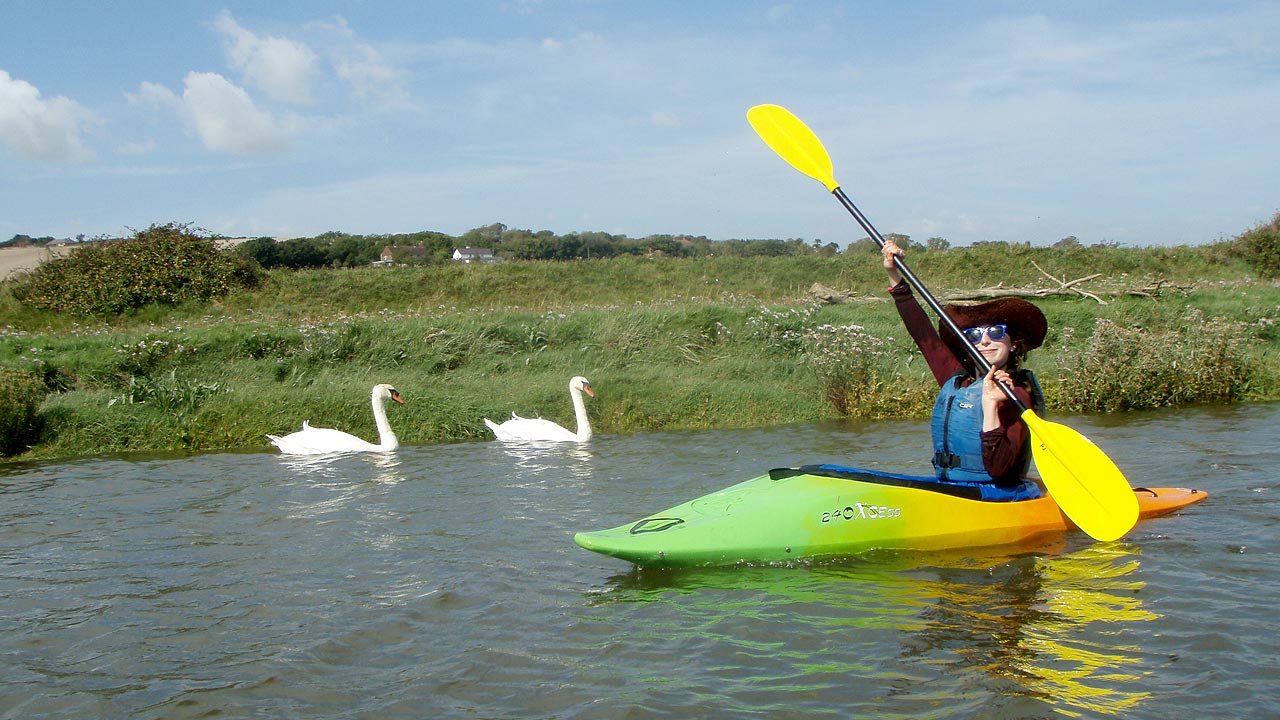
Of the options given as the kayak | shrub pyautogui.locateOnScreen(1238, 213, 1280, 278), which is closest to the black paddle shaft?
the kayak

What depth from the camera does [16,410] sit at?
9.94 m

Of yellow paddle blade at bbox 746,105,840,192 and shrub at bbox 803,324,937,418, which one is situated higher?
yellow paddle blade at bbox 746,105,840,192

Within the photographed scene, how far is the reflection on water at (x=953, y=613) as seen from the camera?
3.81 metres

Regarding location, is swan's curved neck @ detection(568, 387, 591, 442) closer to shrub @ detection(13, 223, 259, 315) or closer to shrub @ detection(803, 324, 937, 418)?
shrub @ detection(803, 324, 937, 418)

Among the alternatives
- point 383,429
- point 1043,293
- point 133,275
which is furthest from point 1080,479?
point 133,275

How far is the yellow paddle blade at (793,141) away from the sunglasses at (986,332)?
5.54 ft

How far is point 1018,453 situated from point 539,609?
2831 mm

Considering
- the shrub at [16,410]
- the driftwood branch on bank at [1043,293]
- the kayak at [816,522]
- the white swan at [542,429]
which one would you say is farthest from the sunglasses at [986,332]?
the driftwood branch on bank at [1043,293]

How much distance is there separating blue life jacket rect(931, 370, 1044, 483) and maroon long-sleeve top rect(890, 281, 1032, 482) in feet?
0.18

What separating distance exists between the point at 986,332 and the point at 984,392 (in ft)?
1.34

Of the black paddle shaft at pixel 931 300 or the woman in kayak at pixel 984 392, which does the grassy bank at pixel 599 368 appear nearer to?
the black paddle shaft at pixel 931 300

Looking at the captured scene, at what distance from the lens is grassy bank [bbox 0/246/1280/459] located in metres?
10.8

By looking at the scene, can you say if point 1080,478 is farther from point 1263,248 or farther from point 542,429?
point 1263,248

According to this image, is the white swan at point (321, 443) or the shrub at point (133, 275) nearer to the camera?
the white swan at point (321, 443)
